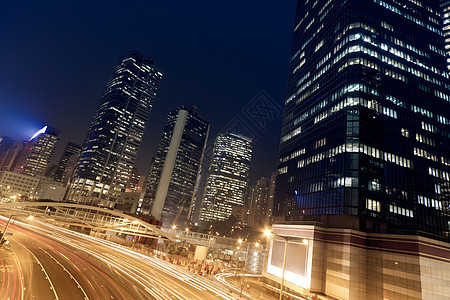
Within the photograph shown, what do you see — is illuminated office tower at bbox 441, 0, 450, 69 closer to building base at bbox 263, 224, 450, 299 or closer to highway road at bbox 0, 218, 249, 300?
building base at bbox 263, 224, 450, 299

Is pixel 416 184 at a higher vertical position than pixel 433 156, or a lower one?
lower

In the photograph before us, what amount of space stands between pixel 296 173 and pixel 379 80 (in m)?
33.9

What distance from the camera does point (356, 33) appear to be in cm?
7012

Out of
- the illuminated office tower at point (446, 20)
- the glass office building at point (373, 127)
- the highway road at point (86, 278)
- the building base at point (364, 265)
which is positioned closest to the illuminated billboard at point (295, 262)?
the building base at point (364, 265)

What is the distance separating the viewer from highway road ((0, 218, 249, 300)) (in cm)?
2783

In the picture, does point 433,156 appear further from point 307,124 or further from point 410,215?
point 307,124

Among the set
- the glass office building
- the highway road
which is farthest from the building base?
the highway road

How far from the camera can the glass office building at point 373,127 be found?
190 feet

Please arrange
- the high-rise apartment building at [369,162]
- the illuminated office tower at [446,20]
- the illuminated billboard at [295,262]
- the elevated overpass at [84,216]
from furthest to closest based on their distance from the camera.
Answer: the illuminated office tower at [446,20] → the elevated overpass at [84,216] → the illuminated billboard at [295,262] → the high-rise apartment building at [369,162]

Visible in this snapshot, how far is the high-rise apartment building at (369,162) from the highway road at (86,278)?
2688cm

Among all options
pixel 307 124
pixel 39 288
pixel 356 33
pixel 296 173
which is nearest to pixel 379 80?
pixel 356 33

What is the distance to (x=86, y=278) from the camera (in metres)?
33.9

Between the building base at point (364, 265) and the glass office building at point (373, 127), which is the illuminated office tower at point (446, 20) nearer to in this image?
the glass office building at point (373, 127)

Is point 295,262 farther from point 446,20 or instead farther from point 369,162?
point 446,20
